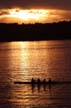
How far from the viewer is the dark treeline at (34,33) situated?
13975 cm

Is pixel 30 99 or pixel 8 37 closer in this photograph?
pixel 30 99

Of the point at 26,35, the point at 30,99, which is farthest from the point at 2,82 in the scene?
the point at 26,35

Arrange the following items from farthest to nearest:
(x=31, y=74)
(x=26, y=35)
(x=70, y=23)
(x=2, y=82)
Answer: (x=70, y=23), (x=26, y=35), (x=31, y=74), (x=2, y=82)

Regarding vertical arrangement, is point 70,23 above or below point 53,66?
above

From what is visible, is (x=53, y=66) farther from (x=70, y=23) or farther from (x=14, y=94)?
(x=70, y=23)

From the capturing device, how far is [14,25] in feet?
513

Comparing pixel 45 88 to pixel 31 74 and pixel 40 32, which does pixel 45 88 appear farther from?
pixel 40 32

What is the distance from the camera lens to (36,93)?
120 ft

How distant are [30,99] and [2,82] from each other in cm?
911

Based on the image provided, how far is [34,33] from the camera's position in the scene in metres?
140

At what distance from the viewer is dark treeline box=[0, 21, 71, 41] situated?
139750 millimetres

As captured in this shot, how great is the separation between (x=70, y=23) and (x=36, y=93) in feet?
392

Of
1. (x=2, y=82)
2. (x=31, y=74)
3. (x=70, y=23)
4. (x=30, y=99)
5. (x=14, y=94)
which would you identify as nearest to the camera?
(x=30, y=99)

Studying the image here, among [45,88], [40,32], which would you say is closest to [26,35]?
[40,32]
